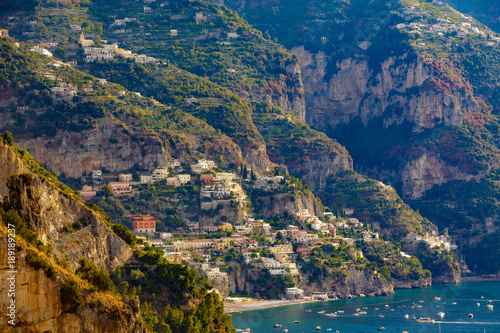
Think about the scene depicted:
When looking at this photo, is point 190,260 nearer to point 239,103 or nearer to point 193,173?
point 193,173

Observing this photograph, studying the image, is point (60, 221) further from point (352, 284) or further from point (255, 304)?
point (352, 284)

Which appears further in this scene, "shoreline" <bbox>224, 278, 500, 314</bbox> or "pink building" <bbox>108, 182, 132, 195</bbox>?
"pink building" <bbox>108, 182, 132, 195</bbox>

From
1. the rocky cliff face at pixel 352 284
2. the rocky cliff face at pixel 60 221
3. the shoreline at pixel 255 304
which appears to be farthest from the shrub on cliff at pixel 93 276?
the rocky cliff face at pixel 352 284

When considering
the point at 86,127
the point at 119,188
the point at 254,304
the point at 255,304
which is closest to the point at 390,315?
the point at 255,304

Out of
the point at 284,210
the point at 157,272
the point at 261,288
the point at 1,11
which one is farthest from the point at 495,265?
the point at 157,272

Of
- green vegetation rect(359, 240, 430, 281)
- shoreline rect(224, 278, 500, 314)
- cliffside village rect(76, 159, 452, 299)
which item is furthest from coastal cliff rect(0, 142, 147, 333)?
green vegetation rect(359, 240, 430, 281)

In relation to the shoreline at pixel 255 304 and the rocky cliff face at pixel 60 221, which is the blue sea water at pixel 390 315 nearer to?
the shoreline at pixel 255 304

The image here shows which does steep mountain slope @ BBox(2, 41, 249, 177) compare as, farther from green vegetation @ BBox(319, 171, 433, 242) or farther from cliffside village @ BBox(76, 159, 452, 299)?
green vegetation @ BBox(319, 171, 433, 242)
